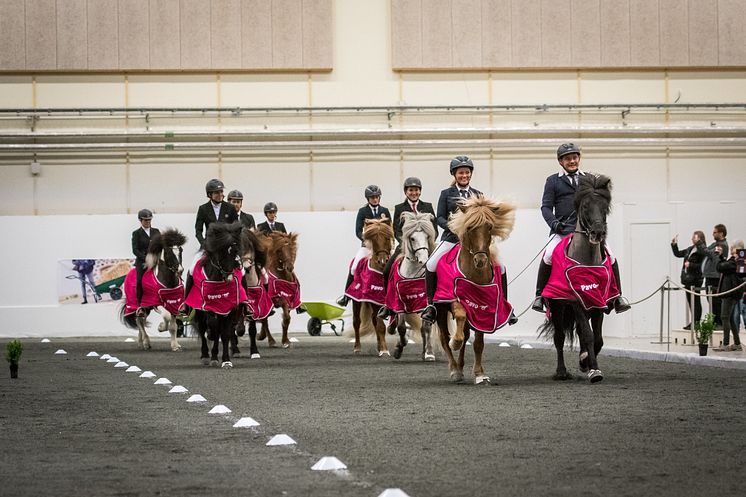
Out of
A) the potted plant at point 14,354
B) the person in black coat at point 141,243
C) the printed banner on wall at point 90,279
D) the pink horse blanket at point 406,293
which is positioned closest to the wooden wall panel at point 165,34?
the printed banner on wall at point 90,279

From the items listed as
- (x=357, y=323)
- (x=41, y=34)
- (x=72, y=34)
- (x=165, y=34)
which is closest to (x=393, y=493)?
(x=357, y=323)

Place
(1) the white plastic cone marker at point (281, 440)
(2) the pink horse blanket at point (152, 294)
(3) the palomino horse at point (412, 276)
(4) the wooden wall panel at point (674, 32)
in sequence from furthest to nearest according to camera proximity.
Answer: (4) the wooden wall panel at point (674, 32), (2) the pink horse blanket at point (152, 294), (3) the palomino horse at point (412, 276), (1) the white plastic cone marker at point (281, 440)

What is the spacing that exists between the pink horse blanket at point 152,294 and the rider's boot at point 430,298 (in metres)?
7.60

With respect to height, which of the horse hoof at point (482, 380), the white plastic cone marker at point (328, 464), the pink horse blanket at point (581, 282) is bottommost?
the horse hoof at point (482, 380)

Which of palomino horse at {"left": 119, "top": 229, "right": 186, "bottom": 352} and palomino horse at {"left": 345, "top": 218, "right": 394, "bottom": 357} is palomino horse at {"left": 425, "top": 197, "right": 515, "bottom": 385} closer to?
palomino horse at {"left": 345, "top": 218, "right": 394, "bottom": 357}

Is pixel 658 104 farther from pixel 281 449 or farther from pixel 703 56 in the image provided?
pixel 281 449

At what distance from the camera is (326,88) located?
27781mm

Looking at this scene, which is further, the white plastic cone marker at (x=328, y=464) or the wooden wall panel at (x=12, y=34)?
the wooden wall panel at (x=12, y=34)

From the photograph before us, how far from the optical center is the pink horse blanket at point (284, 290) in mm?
19969

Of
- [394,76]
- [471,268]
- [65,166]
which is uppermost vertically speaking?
[394,76]

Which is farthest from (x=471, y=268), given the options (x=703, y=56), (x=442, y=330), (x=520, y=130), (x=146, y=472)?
(x=703, y=56)

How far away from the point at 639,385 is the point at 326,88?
673 inches

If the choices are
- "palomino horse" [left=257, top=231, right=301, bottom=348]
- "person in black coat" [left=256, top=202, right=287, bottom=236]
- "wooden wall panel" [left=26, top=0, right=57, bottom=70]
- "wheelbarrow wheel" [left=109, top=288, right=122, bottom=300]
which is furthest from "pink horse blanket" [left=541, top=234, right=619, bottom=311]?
"wooden wall panel" [left=26, top=0, right=57, bottom=70]

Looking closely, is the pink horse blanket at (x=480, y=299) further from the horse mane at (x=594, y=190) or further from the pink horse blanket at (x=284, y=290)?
the pink horse blanket at (x=284, y=290)
